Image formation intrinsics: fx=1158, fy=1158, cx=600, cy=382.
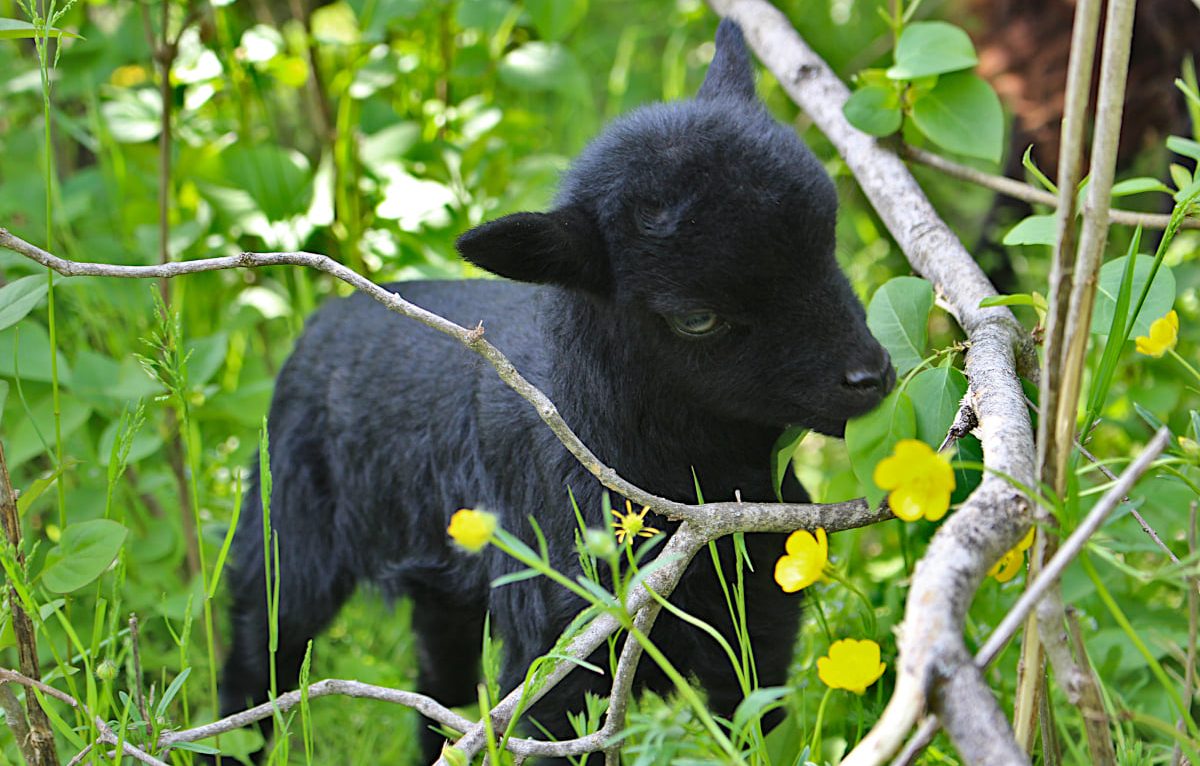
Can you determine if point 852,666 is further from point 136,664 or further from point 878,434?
point 136,664

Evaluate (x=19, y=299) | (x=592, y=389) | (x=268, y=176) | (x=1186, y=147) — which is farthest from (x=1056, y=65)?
(x=19, y=299)

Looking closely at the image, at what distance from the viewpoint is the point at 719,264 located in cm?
162

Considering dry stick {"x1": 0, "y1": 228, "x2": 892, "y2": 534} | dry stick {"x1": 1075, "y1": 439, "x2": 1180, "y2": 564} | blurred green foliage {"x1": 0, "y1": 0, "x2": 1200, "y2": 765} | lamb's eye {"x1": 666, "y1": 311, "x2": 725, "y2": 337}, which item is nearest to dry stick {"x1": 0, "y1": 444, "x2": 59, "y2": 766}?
dry stick {"x1": 0, "y1": 228, "x2": 892, "y2": 534}

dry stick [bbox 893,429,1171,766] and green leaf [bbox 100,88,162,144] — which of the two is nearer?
dry stick [bbox 893,429,1171,766]

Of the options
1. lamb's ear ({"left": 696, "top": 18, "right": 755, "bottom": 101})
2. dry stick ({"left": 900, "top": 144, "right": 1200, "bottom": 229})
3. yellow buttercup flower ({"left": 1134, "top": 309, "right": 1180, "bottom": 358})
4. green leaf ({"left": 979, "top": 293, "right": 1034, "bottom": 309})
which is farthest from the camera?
lamb's ear ({"left": 696, "top": 18, "right": 755, "bottom": 101})

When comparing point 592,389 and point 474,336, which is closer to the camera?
point 474,336

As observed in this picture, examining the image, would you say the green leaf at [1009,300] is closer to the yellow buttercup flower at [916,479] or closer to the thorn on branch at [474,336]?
the yellow buttercup flower at [916,479]

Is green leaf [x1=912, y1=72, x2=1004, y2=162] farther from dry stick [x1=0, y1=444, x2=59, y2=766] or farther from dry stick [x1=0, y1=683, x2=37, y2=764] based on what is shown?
dry stick [x1=0, y1=683, x2=37, y2=764]

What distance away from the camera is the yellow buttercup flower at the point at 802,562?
1.37m

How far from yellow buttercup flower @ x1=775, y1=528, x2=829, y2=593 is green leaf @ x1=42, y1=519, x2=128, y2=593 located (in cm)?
103

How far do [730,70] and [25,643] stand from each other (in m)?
1.50

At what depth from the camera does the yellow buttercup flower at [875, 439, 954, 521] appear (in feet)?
3.92

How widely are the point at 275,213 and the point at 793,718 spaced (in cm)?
203

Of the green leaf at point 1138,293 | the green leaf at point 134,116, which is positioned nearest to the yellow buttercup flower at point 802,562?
the green leaf at point 1138,293
